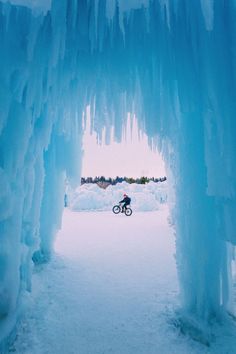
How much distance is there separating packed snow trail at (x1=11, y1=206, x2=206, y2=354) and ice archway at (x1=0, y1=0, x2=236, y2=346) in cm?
43

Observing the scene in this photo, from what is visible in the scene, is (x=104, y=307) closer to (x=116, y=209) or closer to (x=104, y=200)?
(x=116, y=209)

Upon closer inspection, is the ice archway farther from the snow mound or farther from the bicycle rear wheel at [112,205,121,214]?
the snow mound

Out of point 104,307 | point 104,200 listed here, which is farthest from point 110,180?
point 104,307

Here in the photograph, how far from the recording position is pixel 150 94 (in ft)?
12.4

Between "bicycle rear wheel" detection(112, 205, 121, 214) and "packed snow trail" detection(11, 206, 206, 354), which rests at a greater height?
"bicycle rear wheel" detection(112, 205, 121, 214)

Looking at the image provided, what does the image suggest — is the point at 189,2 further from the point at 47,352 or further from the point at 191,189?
the point at 47,352

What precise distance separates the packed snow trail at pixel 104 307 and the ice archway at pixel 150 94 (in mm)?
428

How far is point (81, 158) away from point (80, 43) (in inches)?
160

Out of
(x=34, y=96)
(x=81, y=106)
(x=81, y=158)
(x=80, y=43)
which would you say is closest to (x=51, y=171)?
(x=81, y=158)

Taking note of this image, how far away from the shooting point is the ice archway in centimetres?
278

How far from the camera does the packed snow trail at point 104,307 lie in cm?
297

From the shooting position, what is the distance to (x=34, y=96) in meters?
3.26

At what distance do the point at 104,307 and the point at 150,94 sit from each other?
3.37 m

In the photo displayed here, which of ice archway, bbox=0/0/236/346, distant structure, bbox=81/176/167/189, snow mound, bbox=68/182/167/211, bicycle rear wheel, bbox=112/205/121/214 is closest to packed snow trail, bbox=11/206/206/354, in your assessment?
ice archway, bbox=0/0/236/346
